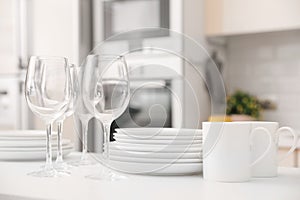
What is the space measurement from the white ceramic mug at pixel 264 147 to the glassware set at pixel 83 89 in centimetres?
25

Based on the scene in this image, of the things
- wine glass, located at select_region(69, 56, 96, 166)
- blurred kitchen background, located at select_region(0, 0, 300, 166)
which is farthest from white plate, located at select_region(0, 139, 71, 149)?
blurred kitchen background, located at select_region(0, 0, 300, 166)

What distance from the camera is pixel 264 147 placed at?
84 cm

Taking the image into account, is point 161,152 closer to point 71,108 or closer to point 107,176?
point 107,176

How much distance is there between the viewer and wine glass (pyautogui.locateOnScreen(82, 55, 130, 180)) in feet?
2.76

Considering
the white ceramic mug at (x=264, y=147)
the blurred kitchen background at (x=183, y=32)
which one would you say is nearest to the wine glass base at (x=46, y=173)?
the white ceramic mug at (x=264, y=147)

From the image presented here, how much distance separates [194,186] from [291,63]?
7.20ft

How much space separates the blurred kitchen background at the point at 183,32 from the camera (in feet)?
8.53

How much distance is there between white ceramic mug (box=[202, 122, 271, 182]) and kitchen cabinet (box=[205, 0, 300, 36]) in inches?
74.0

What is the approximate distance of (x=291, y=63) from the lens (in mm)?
2775

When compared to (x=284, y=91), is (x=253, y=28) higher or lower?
higher

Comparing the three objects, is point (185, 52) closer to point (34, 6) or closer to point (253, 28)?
point (253, 28)

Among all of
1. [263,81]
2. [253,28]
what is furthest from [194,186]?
[263,81]

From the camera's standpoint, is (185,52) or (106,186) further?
(185,52)

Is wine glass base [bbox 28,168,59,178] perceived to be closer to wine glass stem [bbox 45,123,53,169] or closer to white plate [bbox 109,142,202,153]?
wine glass stem [bbox 45,123,53,169]
